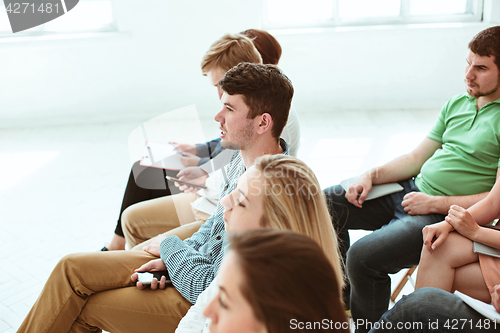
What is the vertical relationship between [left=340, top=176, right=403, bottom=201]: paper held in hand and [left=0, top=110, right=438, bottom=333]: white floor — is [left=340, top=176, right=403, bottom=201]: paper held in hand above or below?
above

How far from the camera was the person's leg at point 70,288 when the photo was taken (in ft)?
5.40

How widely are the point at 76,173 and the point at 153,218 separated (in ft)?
7.02

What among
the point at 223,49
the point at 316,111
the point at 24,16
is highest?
the point at 24,16

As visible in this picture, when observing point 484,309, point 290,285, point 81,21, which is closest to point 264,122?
point 484,309

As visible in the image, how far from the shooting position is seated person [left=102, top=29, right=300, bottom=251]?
87.0 inches

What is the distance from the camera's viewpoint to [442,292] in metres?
1.44

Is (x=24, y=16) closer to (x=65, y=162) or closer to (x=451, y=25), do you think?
(x=65, y=162)

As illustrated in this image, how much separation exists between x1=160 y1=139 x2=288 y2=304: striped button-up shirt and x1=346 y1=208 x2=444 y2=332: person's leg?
1.80 ft

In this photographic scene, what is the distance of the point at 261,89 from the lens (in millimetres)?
1858

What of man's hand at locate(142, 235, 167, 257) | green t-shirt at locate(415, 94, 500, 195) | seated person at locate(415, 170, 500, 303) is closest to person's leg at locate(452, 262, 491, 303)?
seated person at locate(415, 170, 500, 303)

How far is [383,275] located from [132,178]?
145cm

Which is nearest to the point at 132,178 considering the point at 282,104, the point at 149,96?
the point at 282,104

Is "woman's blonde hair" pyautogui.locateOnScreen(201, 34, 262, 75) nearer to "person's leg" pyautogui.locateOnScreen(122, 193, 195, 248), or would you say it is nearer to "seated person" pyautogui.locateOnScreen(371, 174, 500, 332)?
"person's leg" pyautogui.locateOnScreen(122, 193, 195, 248)

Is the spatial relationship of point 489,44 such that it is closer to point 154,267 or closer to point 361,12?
point 154,267
